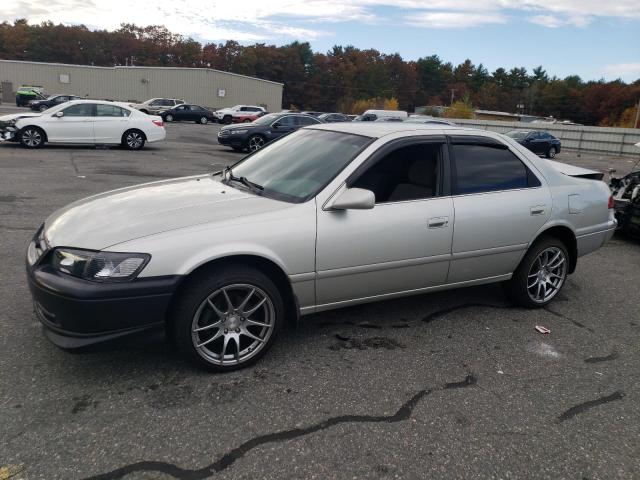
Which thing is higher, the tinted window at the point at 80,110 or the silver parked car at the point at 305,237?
the tinted window at the point at 80,110

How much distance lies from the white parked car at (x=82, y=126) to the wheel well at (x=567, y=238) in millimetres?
13603

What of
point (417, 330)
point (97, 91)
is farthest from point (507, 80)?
point (417, 330)

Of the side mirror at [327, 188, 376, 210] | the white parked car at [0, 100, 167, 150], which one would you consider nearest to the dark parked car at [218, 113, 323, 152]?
the white parked car at [0, 100, 167, 150]

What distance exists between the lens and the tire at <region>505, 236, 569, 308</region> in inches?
177

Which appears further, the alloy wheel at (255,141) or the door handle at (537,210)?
the alloy wheel at (255,141)

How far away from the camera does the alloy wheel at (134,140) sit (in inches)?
616

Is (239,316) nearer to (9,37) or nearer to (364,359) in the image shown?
(364,359)

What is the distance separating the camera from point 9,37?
88.8 m

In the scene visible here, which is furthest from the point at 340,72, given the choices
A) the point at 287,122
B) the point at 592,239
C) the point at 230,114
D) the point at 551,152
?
the point at 592,239

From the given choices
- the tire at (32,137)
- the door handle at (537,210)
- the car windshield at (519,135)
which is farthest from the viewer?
the car windshield at (519,135)

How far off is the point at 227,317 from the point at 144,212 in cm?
87

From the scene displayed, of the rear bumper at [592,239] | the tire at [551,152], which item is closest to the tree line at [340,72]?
the tire at [551,152]

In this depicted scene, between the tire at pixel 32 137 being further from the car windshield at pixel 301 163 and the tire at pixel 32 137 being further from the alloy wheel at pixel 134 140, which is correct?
the car windshield at pixel 301 163

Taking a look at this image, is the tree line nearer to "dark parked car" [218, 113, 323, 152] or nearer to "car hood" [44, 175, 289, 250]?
"dark parked car" [218, 113, 323, 152]
